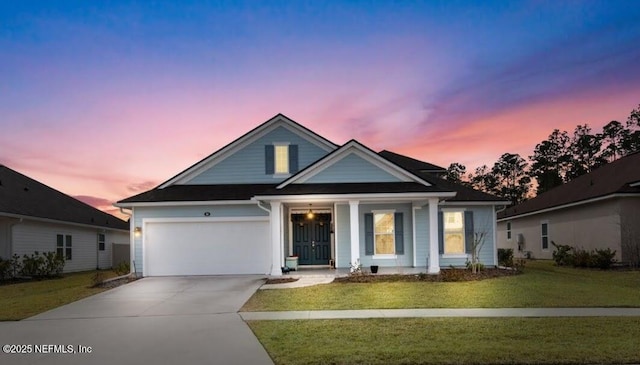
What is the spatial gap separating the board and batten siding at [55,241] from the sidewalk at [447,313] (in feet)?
49.1

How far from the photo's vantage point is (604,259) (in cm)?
2047

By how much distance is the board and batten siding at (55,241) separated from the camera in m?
21.3

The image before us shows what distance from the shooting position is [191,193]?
1977 cm

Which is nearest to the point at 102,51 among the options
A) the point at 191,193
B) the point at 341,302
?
the point at 191,193

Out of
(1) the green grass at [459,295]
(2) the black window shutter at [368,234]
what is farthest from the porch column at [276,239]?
(2) the black window shutter at [368,234]

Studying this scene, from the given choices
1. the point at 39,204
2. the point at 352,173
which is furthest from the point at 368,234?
the point at 39,204

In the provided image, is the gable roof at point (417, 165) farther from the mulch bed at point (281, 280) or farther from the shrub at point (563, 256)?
the mulch bed at point (281, 280)

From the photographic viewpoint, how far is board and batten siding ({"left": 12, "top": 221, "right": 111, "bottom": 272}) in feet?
69.9

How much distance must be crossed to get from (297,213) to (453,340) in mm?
12907

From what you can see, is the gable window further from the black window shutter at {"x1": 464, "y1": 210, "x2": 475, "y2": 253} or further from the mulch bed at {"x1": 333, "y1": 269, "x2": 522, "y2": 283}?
the black window shutter at {"x1": 464, "y1": 210, "x2": 475, "y2": 253}

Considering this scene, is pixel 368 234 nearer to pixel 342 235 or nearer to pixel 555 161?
pixel 342 235

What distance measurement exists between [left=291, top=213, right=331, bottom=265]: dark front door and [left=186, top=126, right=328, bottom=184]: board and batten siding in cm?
225

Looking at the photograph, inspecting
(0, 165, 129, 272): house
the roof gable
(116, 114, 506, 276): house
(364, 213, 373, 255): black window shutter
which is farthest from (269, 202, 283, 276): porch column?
(0, 165, 129, 272): house

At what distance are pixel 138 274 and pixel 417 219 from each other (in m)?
10.3
